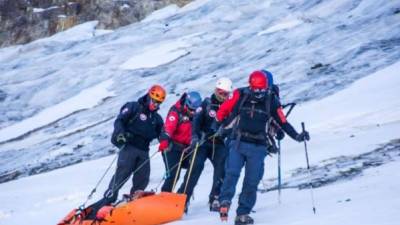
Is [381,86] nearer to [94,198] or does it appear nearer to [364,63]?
[364,63]

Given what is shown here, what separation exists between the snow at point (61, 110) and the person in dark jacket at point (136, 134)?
54.7 feet

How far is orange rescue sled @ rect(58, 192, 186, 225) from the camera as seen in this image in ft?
29.7

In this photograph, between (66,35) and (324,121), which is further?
(66,35)

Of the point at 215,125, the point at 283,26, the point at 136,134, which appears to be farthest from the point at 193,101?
the point at 283,26

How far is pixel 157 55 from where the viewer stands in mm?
34781

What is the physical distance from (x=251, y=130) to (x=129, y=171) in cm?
291

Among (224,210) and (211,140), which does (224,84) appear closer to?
(211,140)

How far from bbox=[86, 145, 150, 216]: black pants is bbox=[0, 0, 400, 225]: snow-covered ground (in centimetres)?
101

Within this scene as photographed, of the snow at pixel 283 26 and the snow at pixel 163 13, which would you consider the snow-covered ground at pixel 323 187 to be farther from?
the snow at pixel 163 13

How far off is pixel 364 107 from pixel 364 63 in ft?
21.1

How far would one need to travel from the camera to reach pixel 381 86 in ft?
61.8

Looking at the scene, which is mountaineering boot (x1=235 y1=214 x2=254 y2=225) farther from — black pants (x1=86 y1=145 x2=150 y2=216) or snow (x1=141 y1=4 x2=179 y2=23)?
snow (x1=141 y1=4 x2=179 y2=23)

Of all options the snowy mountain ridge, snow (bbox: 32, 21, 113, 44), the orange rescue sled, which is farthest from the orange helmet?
snow (bbox: 32, 21, 113, 44)

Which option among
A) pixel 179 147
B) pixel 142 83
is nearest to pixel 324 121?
pixel 179 147
